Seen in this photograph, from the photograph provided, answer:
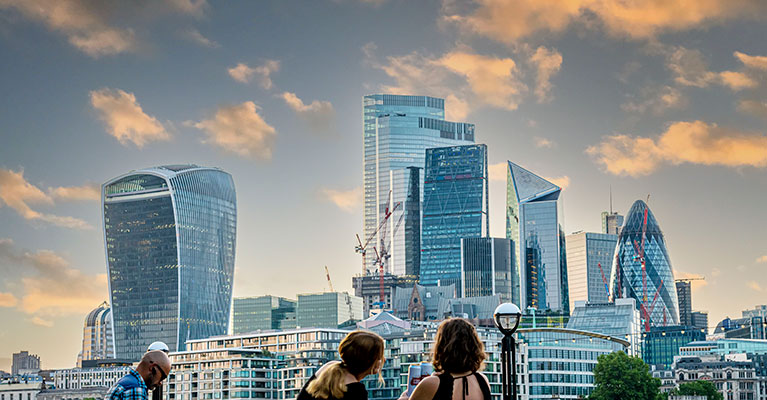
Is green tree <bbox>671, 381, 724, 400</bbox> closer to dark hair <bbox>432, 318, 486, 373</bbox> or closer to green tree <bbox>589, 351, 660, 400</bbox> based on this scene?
green tree <bbox>589, 351, 660, 400</bbox>

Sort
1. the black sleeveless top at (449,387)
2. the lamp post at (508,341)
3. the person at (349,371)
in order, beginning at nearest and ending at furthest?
the person at (349,371) → the black sleeveless top at (449,387) → the lamp post at (508,341)

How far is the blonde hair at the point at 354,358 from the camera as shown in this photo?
10.6 metres

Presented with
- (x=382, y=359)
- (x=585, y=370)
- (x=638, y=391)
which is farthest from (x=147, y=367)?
(x=585, y=370)

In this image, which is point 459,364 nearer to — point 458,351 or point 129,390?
point 458,351

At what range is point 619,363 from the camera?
443 ft

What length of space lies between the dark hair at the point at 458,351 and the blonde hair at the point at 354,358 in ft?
1.97

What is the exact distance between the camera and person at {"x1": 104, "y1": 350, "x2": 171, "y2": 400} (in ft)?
41.0

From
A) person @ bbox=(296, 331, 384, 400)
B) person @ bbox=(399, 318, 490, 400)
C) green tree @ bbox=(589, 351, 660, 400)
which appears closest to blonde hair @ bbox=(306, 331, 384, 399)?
person @ bbox=(296, 331, 384, 400)

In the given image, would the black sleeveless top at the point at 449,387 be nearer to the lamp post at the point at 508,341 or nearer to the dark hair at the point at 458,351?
the dark hair at the point at 458,351

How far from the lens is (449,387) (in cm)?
1087

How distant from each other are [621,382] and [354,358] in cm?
12726

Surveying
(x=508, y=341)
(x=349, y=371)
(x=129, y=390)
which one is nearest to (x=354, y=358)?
(x=349, y=371)

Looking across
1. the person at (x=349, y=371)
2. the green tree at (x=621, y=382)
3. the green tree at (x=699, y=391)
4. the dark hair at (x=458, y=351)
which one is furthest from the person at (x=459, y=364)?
the green tree at (x=699, y=391)

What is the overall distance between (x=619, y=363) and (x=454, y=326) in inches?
5045
